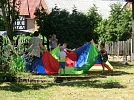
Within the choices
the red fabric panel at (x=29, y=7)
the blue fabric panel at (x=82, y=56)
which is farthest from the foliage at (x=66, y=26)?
the red fabric panel at (x=29, y=7)

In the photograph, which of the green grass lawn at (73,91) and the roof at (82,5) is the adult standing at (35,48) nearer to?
the green grass lawn at (73,91)

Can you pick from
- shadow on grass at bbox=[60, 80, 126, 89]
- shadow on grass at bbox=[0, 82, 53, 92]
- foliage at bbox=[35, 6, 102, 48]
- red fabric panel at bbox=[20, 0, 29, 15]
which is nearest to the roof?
red fabric panel at bbox=[20, 0, 29, 15]

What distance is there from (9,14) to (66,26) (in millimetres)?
5149

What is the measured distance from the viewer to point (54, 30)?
22.4m

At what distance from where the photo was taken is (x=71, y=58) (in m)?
15.8

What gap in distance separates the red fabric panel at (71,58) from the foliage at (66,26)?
6.23m

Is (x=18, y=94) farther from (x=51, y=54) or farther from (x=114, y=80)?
(x=51, y=54)

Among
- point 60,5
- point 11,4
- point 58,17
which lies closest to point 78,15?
point 58,17

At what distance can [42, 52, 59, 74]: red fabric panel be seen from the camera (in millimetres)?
14494

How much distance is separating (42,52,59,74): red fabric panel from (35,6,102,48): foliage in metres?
7.29

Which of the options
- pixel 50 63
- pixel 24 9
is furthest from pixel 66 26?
pixel 24 9

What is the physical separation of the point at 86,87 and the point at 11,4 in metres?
10.7

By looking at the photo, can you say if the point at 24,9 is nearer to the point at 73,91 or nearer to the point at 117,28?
the point at 117,28

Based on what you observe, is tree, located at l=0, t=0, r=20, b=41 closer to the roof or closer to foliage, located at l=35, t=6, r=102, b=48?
foliage, located at l=35, t=6, r=102, b=48
